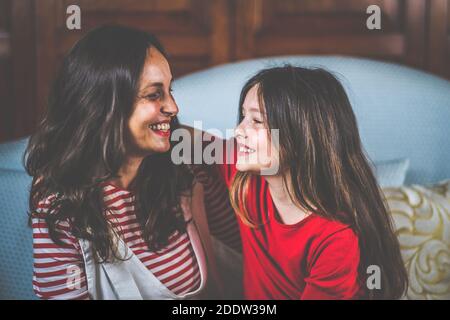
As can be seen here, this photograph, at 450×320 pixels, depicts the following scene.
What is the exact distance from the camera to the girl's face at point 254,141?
1031 mm

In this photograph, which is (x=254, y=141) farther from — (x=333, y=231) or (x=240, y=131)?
(x=333, y=231)

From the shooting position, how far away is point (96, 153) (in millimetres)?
1024

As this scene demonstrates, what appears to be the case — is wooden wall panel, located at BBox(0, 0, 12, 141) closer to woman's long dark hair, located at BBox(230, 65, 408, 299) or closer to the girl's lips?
the girl's lips

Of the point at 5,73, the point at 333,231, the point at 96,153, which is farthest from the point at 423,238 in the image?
the point at 5,73

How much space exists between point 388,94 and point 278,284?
0.42 meters

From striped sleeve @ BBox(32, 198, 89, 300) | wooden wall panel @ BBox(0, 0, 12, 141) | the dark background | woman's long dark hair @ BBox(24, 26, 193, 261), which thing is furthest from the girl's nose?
wooden wall panel @ BBox(0, 0, 12, 141)

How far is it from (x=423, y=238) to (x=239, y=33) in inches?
21.6

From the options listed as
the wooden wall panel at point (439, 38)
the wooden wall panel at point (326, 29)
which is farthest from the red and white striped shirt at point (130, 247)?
the wooden wall panel at point (439, 38)

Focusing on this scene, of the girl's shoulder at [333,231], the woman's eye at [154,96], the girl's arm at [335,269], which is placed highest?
the woman's eye at [154,96]

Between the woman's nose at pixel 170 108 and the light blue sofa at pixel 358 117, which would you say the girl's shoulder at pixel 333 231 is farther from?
the woman's nose at pixel 170 108

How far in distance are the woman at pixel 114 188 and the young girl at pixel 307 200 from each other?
0.10 metres

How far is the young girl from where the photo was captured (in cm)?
103

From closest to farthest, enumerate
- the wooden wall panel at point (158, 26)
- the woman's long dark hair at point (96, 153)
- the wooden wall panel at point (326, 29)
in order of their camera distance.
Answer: the woman's long dark hair at point (96, 153) → the wooden wall panel at point (158, 26) → the wooden wall panel at point (326, 29)

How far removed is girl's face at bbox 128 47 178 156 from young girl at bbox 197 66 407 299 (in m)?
0.12
